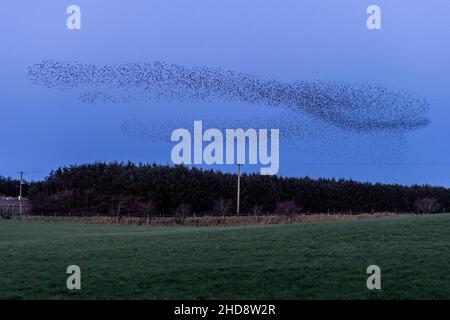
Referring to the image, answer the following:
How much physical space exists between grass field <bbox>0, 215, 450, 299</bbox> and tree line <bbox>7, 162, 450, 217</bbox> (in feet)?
212

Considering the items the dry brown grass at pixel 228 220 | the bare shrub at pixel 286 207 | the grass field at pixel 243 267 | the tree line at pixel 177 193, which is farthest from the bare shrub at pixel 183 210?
the grass field at pixel 243 267

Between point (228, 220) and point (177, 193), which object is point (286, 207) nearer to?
point (177, 193)

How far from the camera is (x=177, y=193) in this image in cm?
9606

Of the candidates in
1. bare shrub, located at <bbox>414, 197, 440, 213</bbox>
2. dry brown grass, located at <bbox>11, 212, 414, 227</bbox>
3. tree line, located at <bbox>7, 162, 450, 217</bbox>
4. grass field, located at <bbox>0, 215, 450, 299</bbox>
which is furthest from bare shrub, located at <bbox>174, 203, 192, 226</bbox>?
grass field, located at <bbox>0, 215, 450, 299</bbox>

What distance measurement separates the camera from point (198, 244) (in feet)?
80.0

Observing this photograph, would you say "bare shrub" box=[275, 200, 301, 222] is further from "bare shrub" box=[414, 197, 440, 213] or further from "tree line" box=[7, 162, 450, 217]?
"bare shrub" box=[414, 197, 440, 213]

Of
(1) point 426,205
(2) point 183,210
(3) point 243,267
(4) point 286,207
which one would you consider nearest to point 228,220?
(2) point 183,210

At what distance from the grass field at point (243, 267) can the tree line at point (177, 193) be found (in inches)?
2549

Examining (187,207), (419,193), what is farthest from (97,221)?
(419,193)

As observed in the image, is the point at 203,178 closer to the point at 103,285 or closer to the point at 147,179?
the point at 147,179

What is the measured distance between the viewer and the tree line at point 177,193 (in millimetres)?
95875

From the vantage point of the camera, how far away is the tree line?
95.9 meters

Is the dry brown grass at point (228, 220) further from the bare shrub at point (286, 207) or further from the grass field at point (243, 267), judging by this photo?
the grass field at point (243, 267)
